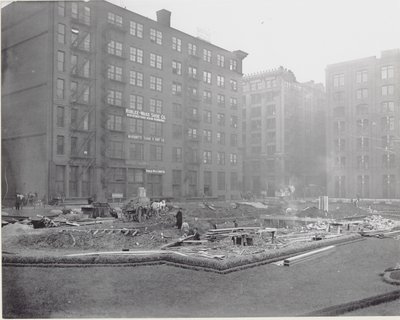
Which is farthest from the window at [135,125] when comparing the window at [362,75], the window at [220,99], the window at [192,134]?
the window at [362,75]

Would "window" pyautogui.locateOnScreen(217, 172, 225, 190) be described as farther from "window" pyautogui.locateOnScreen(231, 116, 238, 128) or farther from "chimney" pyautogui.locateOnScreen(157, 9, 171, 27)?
"chimney" pyautogui.locateOnScreen(157, 9, 171, 27)

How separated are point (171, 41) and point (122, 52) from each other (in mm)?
4343

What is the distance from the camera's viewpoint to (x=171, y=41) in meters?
27.8

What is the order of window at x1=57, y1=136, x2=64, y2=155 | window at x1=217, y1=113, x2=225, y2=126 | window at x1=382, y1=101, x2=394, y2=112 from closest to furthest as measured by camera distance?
window at x1=382, y1=101, x2=394, y2=112, window at x1=57, y1=136, x2=64, y2=155, window at x1=217, y1=113, x2=225, y2=126

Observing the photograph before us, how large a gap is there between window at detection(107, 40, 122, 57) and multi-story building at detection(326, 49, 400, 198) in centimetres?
1386

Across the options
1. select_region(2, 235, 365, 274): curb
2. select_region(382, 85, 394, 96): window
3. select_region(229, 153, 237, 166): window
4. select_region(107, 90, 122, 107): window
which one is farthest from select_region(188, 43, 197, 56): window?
select_region(2, 235, 365, 274): curb

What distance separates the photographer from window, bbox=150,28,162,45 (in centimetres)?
2462

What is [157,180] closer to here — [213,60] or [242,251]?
[213,60]

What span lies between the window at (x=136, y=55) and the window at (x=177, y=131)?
5.51 meters

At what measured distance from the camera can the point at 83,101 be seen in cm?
2734

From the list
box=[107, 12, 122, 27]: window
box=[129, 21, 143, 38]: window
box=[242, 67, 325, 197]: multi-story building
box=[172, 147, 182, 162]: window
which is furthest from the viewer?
box=[242, 67, 325, 197]: multi-story building

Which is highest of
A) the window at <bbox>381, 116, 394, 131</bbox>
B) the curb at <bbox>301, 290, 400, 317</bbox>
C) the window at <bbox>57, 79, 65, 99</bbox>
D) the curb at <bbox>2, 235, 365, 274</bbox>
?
the window at <bbox>57, 79, 65, 99</bbox>

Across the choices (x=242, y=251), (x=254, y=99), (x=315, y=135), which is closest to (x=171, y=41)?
(x=242, y=251)

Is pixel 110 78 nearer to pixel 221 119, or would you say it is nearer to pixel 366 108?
pixel 221 119
